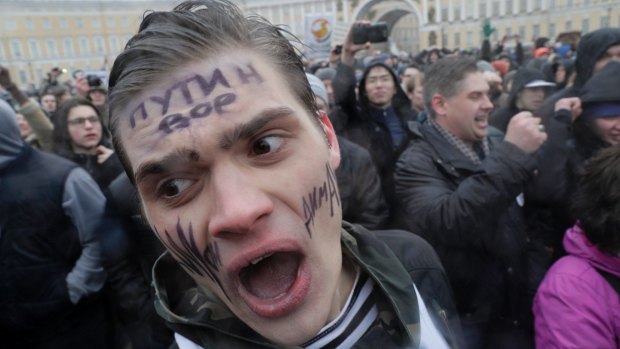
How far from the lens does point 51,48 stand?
26984 millimetres

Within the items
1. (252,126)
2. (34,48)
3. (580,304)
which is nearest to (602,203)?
(580,304)

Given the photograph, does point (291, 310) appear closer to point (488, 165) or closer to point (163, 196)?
point (163, 196)

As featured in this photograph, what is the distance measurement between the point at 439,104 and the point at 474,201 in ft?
2.77

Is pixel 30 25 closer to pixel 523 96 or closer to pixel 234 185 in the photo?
pixel 523 96

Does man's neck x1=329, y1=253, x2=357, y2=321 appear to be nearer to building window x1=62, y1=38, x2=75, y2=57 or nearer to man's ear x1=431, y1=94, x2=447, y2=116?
man's ear x1=431, y1=94, x2=447, y2=116

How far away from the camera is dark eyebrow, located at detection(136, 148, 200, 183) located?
915 mm

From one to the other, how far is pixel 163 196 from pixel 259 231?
0.24m

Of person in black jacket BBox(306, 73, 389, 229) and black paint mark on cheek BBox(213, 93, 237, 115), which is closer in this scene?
black paint mark on cheek BBox(213, 93, 237, 115)

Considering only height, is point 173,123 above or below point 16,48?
above

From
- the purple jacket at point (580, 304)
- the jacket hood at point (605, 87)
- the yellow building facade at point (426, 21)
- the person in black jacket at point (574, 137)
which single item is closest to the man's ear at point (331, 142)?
the purple jacket at point (580, 304)

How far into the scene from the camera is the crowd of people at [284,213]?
3.10 feet

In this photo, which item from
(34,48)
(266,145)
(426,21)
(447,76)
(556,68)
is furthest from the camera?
(426,21)

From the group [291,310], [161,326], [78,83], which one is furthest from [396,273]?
[78,83]

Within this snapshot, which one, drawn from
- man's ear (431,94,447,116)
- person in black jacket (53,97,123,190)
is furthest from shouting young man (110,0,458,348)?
person in black jacket (53,97,123,190)
